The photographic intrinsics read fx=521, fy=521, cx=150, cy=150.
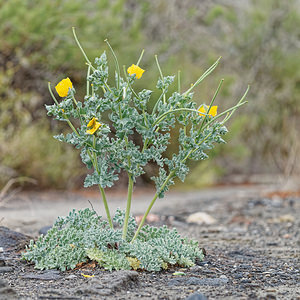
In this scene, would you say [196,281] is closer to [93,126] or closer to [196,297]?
[196,297]

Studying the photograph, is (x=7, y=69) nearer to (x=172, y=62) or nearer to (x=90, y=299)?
(x=172, y=62)

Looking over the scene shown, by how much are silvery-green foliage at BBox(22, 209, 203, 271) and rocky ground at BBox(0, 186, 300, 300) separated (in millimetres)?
55

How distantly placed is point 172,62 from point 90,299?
7084 millimetres

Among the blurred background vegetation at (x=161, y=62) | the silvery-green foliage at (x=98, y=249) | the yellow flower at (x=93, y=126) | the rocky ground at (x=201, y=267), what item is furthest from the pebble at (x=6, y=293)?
the blurred background vegetation at (x=161, y=62)

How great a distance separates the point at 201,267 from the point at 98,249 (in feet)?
1.88

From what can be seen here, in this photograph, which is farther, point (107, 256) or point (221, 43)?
point (221, 43)

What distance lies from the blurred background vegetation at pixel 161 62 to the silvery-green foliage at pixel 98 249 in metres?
4.17

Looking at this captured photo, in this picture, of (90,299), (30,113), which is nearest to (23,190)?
(30,113)

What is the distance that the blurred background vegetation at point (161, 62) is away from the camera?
24.4 feet

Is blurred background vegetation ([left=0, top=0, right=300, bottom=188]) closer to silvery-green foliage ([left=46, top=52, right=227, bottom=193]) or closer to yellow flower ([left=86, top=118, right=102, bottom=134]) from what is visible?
silvery-green foliage ([left=46, top=52, right=227, bottom=193])

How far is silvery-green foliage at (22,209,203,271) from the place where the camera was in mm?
2475

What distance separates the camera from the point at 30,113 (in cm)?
817

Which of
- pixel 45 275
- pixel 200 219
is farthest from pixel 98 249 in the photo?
pixel 200 219

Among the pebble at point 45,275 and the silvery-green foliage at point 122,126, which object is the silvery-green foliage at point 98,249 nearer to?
the pebble at point 45,275
